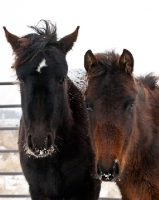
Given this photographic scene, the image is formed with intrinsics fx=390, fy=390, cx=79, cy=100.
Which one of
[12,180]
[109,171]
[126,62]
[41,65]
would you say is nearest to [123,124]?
[109,171]

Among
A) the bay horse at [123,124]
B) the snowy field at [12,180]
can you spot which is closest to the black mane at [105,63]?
the bay horse at [123,124]

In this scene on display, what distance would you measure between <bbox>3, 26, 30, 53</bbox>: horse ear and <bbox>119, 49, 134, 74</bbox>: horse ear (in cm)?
105

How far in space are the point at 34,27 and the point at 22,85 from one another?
2.67 ft

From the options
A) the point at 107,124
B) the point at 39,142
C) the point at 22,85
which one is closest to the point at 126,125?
the point at 107,124

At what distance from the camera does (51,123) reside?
391 cm

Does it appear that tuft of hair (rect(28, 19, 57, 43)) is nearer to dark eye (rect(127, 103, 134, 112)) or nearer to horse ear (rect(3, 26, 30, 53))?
horse ear (rect(3, 26, 30, 53))

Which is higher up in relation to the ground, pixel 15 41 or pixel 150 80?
pixel 15 41

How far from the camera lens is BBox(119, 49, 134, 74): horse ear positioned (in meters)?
3.77

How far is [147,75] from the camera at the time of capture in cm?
478

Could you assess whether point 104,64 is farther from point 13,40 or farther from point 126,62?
point 13,40

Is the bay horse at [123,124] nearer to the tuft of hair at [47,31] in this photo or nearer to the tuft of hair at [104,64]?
the tuft of hair at [104,64]

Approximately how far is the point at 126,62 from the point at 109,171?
112cm

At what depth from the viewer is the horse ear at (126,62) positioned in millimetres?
3768

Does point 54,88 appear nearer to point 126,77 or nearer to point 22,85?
point 22,85
